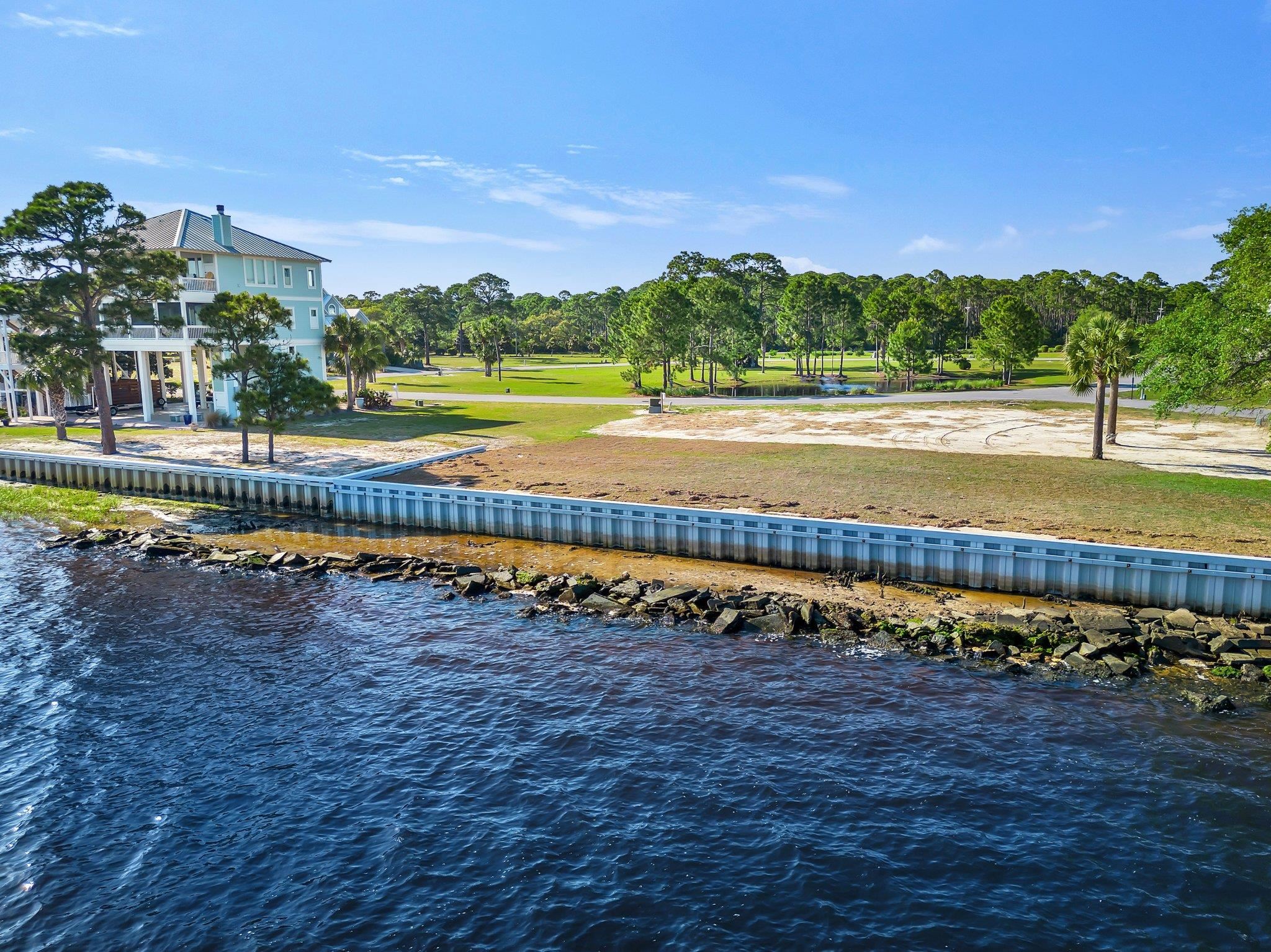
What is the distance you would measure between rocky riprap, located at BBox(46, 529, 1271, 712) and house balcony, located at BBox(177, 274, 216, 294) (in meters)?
35.2

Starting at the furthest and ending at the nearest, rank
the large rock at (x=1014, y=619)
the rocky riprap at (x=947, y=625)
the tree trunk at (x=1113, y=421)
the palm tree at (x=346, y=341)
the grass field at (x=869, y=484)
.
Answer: the palm tree at (x=346, y=341) → the tree trunk at (x=1113, y=421) → the grass field at (x=869, y=484) → the large rock at (x=1014, y=619) → the rocky riprap at (x=947, y=625)

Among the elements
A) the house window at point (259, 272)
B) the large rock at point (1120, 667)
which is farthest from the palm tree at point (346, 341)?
the large rock at point (1120, 667)

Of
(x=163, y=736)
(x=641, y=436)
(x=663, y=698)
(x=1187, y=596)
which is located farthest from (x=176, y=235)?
(x=1187, y=596)

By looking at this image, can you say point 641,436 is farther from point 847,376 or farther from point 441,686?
point 847,376

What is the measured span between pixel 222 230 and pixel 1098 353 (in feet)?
184

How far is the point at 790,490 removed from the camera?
36188 mm

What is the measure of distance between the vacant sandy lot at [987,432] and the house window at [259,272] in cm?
2667

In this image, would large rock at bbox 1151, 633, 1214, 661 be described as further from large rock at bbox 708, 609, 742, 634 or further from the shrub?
the shrub

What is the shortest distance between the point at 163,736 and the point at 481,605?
1000cm

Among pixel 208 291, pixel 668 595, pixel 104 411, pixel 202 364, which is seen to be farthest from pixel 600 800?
pixel 202 364

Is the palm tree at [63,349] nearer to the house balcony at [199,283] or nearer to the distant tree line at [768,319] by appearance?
the house balcony at [199,283]

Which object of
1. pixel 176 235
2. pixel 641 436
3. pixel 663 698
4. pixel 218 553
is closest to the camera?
pixel 663 698

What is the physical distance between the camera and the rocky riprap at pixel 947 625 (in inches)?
837

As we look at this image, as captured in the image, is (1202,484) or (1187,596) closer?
(1187,596)
